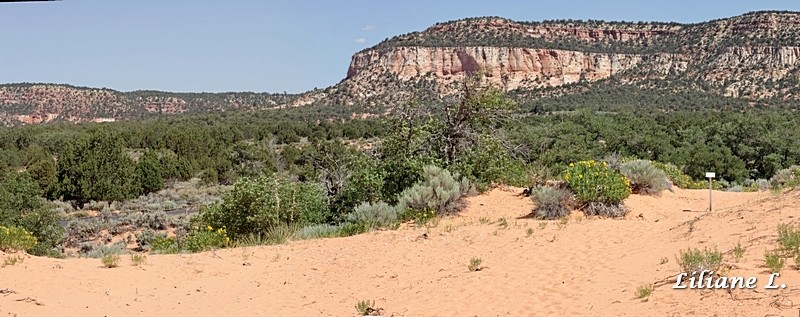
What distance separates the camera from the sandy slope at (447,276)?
6922 millimetres

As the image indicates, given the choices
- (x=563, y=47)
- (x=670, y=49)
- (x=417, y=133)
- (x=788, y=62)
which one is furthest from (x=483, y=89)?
(x=563, y=47)

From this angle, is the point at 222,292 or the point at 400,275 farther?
the point at 400,275

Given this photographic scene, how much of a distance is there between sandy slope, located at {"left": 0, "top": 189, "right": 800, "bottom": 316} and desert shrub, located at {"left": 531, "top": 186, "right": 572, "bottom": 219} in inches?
22.4

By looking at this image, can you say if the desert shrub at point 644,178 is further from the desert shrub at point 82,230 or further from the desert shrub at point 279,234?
the desert shrub at point 82,230

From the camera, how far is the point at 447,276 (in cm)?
870

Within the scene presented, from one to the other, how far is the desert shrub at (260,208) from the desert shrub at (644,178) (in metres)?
7.06

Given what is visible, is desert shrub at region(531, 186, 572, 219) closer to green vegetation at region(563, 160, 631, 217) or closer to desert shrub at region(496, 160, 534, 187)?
green vegetation at region(563, 160, 631, 217)

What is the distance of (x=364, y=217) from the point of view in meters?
13.0

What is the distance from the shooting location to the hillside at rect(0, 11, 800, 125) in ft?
234

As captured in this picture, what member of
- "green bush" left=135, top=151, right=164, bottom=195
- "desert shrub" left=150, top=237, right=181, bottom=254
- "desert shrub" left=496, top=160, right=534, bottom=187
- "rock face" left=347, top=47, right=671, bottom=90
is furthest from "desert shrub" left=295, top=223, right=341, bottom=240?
"rock face" left=347, top=47, right=671, bottom=90

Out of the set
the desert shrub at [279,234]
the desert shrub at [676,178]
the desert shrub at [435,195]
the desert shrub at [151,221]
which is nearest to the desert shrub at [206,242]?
the desert shrub at [279,234]

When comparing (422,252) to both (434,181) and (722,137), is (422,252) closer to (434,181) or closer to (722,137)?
(434,181)

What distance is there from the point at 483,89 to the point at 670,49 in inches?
2800

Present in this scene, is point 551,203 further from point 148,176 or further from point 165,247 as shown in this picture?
point 148,176
